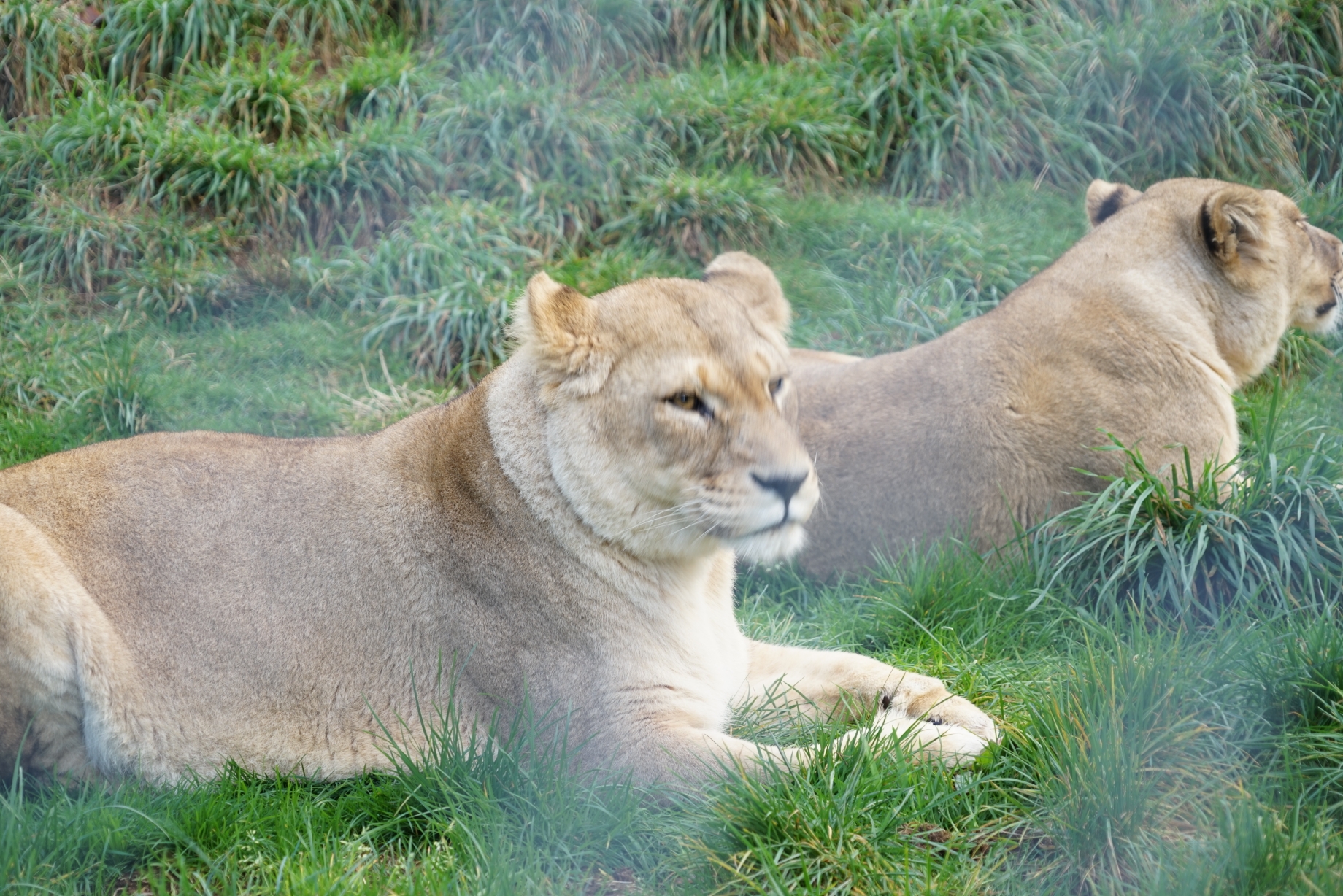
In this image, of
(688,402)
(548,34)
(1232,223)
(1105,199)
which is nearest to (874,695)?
(688,402)

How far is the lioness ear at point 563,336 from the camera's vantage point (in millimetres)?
3701

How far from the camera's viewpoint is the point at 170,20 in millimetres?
8719

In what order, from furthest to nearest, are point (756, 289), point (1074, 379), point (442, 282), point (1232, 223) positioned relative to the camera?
point (442, 282)
point (1232, 223)
point (1074, 379)
point (756, 289)

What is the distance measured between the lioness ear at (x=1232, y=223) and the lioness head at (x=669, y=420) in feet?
8.87

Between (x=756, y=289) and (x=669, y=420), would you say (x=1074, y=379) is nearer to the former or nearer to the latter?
(x=756, y=289)

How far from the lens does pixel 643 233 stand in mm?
8305

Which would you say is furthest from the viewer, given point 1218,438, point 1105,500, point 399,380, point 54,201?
point 54,201

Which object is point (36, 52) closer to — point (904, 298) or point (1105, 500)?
point (904, 298)

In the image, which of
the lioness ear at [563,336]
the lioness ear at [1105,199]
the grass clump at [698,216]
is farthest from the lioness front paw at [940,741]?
the grass clump at [698,216]

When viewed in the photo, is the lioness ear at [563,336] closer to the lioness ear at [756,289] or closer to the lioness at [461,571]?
the lioness at [461,571]

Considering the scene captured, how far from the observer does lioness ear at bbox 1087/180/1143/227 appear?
6090 millimetres

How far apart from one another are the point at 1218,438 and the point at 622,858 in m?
3.32

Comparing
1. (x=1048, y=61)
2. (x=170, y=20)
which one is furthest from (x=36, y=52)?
(x=1048, y=61)

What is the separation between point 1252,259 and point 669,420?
3.39 meters
